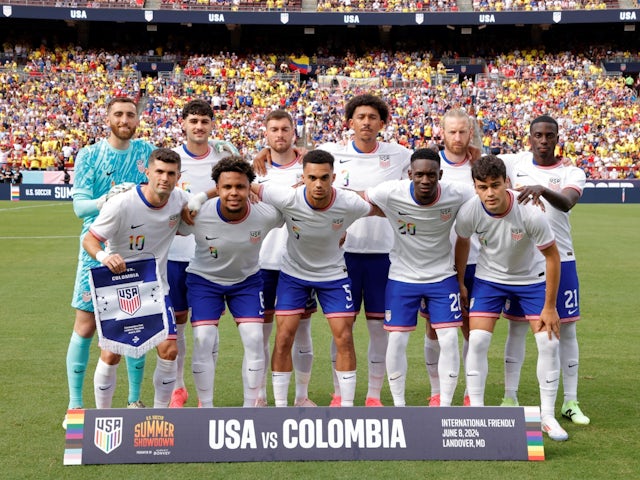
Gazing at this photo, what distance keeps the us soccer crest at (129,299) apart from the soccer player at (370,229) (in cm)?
173

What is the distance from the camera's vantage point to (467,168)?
21.0 feet

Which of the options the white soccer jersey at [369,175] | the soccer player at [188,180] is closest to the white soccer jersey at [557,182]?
the white soccer jersey at [369,175]

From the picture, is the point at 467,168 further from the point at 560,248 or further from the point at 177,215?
the point at 177,215

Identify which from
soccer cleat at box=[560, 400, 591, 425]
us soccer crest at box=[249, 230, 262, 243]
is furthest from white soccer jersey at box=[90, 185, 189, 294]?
soccer cleat at box=[560, 400, 591, 425]

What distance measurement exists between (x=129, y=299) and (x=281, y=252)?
1.45 metres

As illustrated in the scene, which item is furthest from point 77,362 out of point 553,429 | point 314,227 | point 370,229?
point 553,429

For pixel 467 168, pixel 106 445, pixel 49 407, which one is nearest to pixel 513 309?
pixel 467 168

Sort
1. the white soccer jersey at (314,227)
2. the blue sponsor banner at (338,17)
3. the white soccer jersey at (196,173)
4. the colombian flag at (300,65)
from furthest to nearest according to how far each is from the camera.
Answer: the colombian flag at (300,65) → the blue sponsor banner at (338,17) → the white soccer jersey at (196,173) → the white soccer jersey at (314,227)

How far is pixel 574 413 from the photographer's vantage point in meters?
6.02

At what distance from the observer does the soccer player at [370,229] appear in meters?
6.36

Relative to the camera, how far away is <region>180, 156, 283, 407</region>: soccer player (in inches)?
226

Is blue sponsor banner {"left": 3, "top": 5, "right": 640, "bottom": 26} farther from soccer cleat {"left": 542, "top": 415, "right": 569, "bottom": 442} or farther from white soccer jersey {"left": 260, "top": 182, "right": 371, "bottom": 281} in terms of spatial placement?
soccer cleat {"left": 542, "top": 415, "right": 569, "bottom": 442}

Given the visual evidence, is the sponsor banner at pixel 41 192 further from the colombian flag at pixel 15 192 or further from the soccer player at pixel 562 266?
the soccer player at pixel 562 266

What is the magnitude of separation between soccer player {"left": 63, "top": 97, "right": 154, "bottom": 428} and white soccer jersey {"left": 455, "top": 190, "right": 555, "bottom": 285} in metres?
2.53
